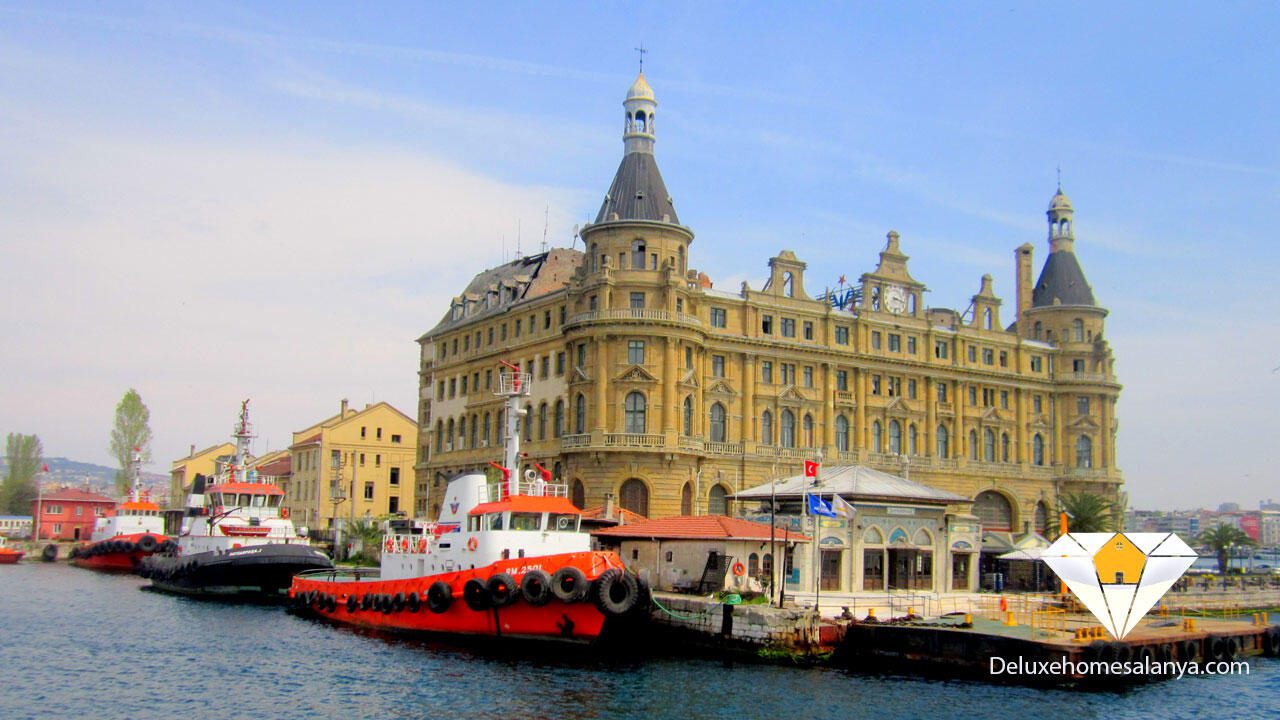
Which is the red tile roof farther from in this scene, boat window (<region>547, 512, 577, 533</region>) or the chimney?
the chimney

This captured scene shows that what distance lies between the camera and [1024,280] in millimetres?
100188

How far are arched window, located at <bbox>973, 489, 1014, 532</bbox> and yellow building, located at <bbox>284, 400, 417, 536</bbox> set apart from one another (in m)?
51.2

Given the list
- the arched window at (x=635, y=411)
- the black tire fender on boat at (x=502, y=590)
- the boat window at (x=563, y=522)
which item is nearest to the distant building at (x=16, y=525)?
the arched window at (x=635, y=411)

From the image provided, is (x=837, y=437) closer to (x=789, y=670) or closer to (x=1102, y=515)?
(x=1102, y=515)

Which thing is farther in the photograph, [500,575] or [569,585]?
[500,575]

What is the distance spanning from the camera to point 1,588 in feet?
246

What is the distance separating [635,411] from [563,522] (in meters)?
23.8

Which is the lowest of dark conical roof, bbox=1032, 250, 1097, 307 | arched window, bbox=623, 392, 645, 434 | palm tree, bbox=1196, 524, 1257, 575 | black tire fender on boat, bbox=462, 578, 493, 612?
black tire fender on boat, bbox=462, 578, 493, 612

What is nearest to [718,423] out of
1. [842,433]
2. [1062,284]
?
[842,433]

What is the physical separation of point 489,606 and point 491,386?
40.5m

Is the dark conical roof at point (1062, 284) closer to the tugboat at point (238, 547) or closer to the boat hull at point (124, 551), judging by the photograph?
the tugboat at point (238, 547)

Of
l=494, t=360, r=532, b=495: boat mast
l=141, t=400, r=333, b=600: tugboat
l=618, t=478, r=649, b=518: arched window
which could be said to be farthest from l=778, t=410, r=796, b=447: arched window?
l=141, t=400, r=333, b=600: tugboat

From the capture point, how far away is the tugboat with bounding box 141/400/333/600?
222 feet

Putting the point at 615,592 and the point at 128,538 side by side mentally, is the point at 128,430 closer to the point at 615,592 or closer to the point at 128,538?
the point at 128,538
